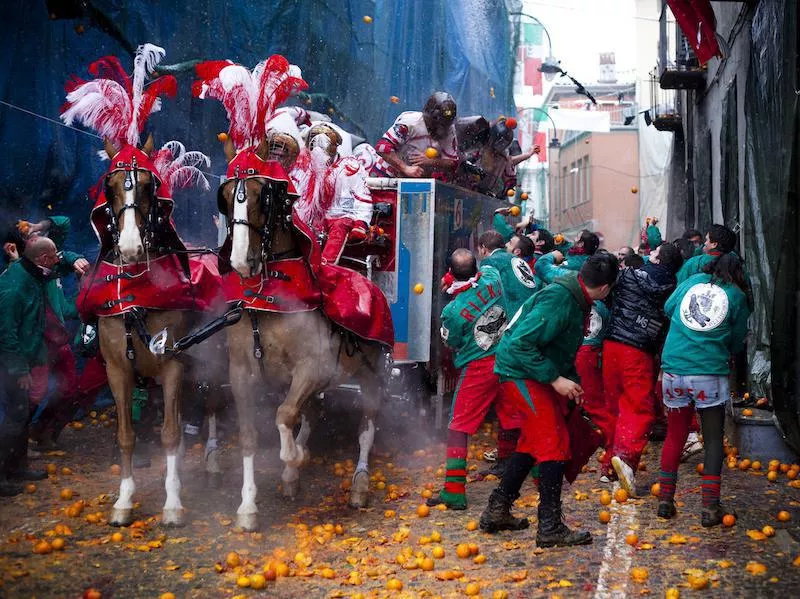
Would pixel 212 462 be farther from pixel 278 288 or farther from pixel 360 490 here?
pixel 278 288

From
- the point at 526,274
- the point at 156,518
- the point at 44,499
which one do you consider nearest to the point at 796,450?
the point at 526,274

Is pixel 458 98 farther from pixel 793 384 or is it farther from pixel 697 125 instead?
pixel 793 384

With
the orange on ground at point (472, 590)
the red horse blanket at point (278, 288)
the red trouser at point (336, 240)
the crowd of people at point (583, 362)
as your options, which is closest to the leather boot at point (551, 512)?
the crowd of people at point (583, 362)

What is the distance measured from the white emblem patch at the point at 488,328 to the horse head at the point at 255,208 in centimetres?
179

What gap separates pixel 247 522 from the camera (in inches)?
261

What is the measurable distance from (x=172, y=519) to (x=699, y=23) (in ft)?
35.6

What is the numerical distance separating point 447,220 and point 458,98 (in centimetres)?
979

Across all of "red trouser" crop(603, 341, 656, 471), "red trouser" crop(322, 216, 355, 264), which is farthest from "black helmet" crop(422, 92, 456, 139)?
"red trouser" crop(603, 341, 656, 471)

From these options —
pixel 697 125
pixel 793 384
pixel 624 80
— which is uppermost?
pixel 624 80

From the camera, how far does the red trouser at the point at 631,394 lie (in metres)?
7.73

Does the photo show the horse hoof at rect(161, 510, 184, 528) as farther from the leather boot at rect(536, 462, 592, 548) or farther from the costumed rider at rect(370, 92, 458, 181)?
the costumed rider at rect(370, 92, 458, 181)

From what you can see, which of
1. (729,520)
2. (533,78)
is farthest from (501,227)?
(533,78)

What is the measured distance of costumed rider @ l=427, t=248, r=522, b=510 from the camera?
7.38m

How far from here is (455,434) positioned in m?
7.44
